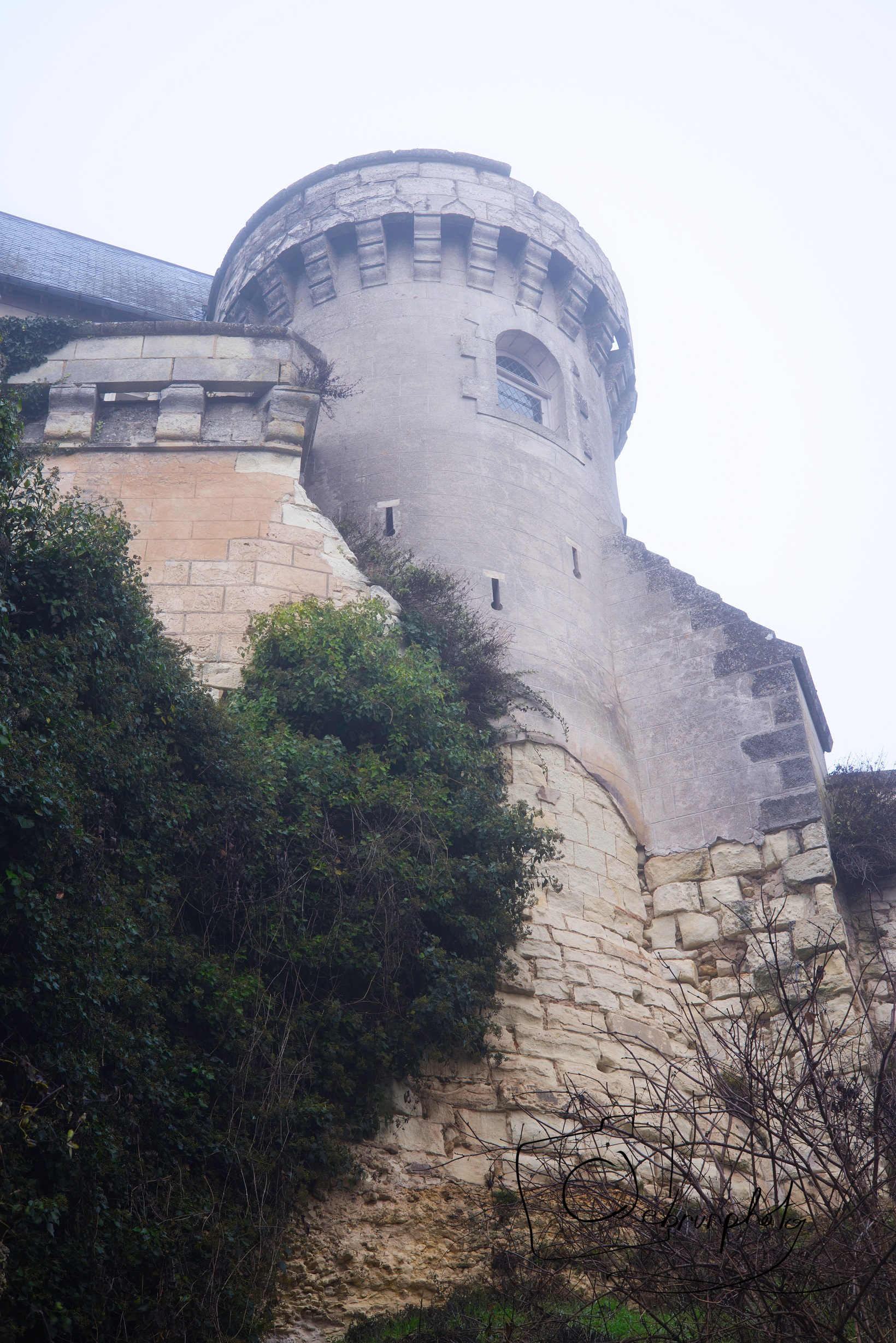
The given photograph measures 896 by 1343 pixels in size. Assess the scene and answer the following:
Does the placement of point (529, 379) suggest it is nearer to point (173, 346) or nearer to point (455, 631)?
point (173, 346)

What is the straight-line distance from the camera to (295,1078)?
Result: 6551mm

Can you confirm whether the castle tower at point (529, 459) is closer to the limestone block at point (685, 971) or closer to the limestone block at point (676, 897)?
the limestone block at point (676, 897)

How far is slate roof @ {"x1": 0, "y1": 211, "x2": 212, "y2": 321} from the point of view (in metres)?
15.9

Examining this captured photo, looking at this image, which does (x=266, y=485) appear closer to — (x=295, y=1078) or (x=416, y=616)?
(x=416, y=616)

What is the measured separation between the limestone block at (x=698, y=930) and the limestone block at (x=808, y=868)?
770mm

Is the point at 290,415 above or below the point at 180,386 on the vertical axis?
below

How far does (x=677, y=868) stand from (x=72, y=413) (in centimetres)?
719

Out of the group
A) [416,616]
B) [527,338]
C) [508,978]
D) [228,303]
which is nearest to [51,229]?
[228,303]

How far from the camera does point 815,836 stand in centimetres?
1055

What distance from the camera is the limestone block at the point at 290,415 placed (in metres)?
11.2

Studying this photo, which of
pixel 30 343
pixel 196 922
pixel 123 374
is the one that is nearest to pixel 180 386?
pixel 123 374

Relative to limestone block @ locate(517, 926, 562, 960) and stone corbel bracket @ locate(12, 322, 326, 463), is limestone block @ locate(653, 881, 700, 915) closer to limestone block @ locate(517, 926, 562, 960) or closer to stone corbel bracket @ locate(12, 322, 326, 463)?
limestone block @ locate(517, 926, 562, 960)

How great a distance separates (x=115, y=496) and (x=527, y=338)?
6.14 meters

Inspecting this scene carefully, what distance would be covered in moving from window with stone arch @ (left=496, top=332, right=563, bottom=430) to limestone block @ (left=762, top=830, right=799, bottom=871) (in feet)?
19.4
